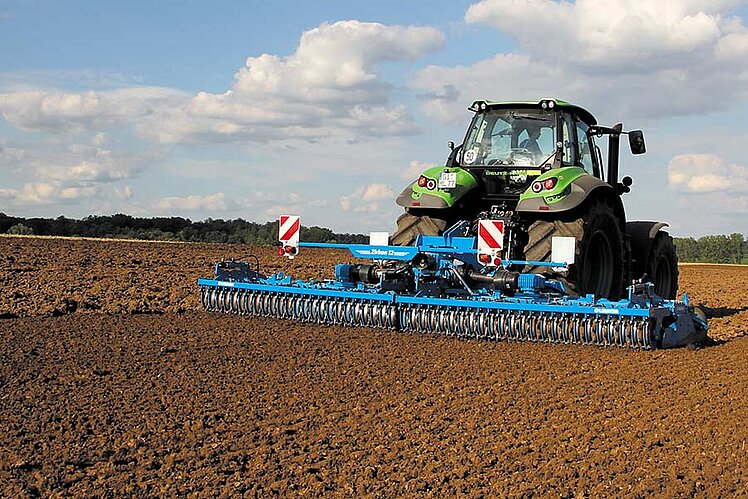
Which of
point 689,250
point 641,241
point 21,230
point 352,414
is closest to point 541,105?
point 641,241

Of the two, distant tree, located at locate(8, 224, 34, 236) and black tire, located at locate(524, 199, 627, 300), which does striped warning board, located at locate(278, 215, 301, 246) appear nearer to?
black tire, located at locate(524, 199, 627, 300)

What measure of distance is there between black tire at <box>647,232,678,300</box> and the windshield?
6.96ft

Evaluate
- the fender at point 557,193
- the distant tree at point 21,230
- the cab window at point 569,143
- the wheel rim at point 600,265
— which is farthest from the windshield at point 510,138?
the distant tree at point 21,230

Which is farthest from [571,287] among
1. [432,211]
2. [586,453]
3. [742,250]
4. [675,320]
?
[742,250]

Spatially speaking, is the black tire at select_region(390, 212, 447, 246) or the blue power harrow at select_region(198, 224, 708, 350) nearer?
the blue power harrow at select_region(198, 224, 708, 350)

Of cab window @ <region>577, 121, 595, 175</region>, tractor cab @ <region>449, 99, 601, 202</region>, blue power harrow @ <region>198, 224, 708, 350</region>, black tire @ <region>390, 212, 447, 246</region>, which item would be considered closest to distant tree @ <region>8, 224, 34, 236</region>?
blue power harrow @ <region>198, 224, 708, 350</region>

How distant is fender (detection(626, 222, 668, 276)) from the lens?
10.2 metres

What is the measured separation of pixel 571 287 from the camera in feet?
26.3

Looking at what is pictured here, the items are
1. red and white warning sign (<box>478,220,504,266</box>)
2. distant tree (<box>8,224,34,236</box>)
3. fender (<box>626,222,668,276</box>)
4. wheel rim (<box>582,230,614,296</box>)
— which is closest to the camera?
red and white warning sign (<box>478,220,504,266</box>)

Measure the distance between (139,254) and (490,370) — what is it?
14.9m

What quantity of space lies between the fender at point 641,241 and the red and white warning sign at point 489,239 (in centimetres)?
269

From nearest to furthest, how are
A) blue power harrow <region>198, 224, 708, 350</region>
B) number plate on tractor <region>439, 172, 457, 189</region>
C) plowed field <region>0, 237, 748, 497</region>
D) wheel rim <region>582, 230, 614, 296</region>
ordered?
1. plowed field <region>0, 237, 748, 497</region>
2. blue power harrow <region>198, 224, 708, 350</region>
3. number plate on tractor <region>439, 172, 457, 189</region>
4. wheel rim <region>582, 230, 614, 296</region>

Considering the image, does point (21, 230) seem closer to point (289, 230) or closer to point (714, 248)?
point (289, 230)

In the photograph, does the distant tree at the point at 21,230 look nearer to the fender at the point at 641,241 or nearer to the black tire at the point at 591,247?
the fender at the point at 641,241
